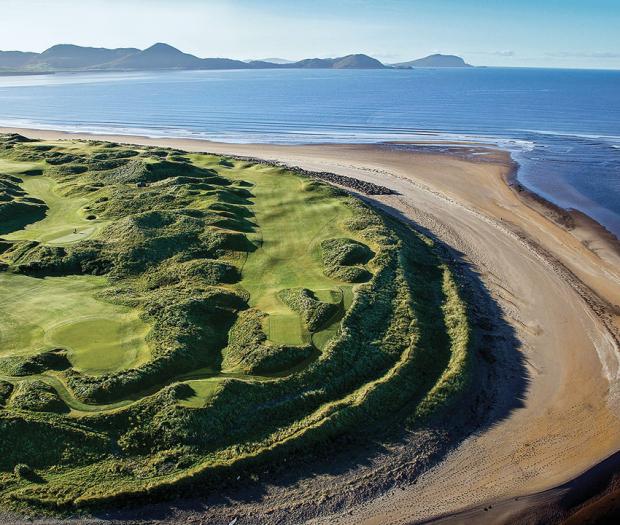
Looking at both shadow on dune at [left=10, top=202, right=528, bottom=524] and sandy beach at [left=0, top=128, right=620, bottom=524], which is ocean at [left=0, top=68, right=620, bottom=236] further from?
shadow on dune at [left=10, top=202, right=528, bottom=524]

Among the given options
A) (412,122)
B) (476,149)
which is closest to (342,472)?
(476,149)

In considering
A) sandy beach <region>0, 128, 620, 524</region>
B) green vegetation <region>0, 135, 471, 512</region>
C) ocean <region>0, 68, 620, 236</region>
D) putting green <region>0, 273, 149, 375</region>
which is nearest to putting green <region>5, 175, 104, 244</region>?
green vegetation <region>0, 135, 471, 512</region>

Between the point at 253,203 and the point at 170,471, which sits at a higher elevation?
the point at 253,203

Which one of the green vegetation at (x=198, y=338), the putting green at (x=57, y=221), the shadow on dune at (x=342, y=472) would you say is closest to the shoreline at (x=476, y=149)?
the green vegetation at (x=198, y=338)

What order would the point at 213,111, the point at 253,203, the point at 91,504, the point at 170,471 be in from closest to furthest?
the point at 91,504 → the point at 170,471 → the point at 253,203 → the point at 213,111

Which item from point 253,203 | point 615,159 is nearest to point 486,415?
point 253,203

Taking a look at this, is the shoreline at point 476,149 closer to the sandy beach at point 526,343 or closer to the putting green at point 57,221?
the sandy beach at point 526,343

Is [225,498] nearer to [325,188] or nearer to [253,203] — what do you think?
[253,203]
